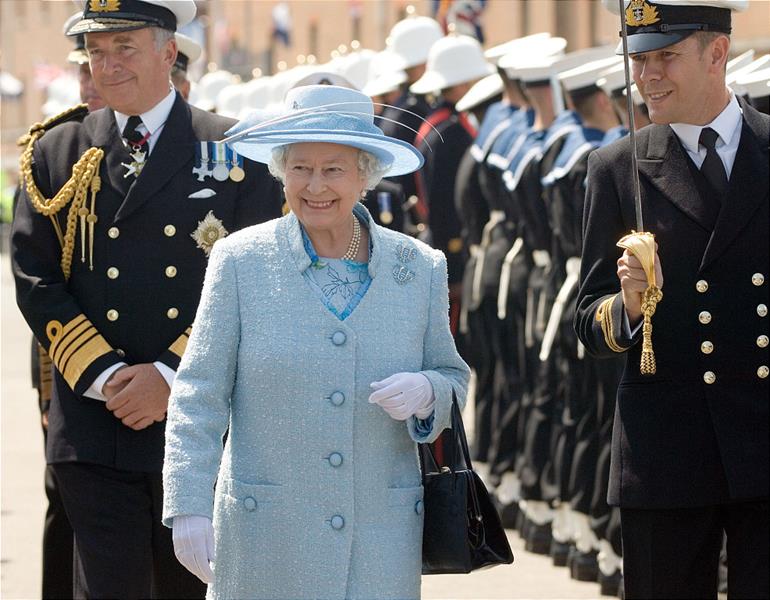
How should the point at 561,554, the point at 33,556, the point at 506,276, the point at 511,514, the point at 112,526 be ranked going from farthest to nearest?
the point at 511,514
the point at 506,276
the point at 33,556
the point at 561,554
the point at 112,526

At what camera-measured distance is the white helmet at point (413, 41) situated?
41.3 feet

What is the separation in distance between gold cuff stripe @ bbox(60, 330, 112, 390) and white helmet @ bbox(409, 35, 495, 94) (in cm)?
555

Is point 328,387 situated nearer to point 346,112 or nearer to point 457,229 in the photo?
point 346,112

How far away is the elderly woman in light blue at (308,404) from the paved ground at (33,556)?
3.43 m

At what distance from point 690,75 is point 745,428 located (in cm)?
87

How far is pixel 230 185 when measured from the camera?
577 cm

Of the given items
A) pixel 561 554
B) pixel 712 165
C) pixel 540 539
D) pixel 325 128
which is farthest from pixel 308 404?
pixel 540 539

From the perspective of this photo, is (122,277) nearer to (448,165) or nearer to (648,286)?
(648,286)

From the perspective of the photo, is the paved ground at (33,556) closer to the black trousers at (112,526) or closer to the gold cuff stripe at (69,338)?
the black trousers at (112,526)

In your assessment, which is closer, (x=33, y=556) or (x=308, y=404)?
(x=308, y=404)

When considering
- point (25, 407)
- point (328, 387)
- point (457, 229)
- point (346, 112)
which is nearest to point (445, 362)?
point (328, 387)

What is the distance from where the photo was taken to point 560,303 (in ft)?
26.5

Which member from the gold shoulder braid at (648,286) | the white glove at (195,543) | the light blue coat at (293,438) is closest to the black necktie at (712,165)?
the gold shoulder braid at (648,286)

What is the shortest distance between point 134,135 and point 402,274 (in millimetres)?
1575
